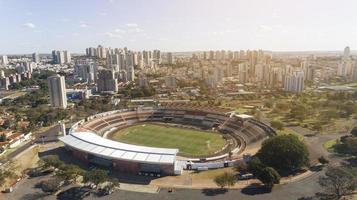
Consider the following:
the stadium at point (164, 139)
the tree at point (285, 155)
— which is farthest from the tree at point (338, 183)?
the stadium at point (164, 139)

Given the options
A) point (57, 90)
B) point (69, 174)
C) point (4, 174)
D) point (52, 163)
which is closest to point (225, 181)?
point (69, 174)

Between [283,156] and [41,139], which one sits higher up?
[283,156]

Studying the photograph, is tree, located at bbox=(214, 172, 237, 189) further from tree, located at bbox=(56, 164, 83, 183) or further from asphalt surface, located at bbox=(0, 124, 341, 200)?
tree, located at bbox=(56, 164, 83, 183)

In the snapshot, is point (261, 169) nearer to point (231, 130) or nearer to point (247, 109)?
point (231, 130)

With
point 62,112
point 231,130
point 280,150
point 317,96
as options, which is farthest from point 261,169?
point 317,96

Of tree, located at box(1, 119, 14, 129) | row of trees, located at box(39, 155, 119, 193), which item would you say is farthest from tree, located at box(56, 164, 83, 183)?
tree, located at box(1, 119, 14, 129)

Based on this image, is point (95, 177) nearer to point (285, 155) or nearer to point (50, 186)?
point (50, 186)
